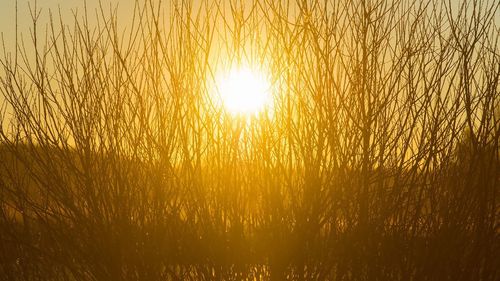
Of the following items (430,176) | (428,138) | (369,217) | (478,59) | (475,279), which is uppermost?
(478,59)

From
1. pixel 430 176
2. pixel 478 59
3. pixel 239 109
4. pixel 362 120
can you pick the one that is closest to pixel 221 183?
pixel 239 109

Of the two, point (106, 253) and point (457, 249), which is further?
point (106, 253)

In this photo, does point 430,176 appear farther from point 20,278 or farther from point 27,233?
point 20,278

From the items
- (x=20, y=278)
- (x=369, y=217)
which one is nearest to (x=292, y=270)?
(x=369, y=217)

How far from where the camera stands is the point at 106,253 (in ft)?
13.5

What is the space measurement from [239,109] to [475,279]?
71.0 inches

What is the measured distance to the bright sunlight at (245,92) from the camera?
156 inches

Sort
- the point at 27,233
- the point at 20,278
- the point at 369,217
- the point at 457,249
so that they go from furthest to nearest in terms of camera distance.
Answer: the point at 20,278 < the point at 27,233 < the point at 369,217 < the point at 457,249

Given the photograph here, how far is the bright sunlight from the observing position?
3.96 m

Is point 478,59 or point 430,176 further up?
point 478,59

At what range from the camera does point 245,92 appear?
3.91 m

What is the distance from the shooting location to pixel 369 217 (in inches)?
153

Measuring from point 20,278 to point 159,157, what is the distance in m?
1.77

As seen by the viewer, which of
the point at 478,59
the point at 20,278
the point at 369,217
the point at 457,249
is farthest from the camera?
the point at 20,278
